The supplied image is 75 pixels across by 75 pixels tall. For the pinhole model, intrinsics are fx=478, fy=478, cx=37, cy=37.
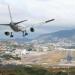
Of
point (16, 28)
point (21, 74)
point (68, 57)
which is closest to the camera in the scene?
point (16, 28)

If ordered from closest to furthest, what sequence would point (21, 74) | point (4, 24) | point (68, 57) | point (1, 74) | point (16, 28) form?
point (4, 24) < point (16, 28) < point (21, 74) < point (1, 74) < point (68, 57)

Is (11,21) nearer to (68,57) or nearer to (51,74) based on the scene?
(51,74)

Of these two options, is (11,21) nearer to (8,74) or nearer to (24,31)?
(24,31)

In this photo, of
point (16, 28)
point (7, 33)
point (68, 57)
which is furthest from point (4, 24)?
point (68, 57)

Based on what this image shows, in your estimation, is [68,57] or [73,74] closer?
[73,74]

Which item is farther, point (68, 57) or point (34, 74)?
point (68, 57)

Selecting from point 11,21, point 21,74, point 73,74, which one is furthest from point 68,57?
point 11,21

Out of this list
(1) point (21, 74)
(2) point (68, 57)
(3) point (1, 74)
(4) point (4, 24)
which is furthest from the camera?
(2) point (68, 57)

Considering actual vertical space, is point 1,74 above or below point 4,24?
below

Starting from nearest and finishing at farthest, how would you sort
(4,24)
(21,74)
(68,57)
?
(4,24)
(21,74)
(68,57)
